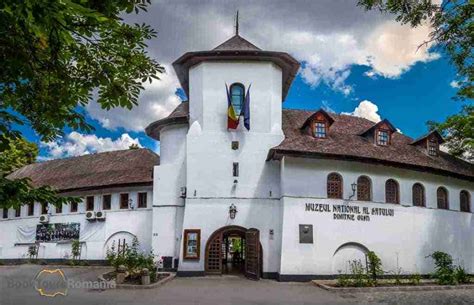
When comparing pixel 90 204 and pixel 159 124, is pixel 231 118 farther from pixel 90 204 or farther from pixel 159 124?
pixel 90 204

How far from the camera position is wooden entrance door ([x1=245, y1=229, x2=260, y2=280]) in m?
19.1

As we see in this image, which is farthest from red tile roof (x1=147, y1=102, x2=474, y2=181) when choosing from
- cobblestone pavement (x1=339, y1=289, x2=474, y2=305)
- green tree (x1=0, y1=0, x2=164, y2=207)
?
green tree (x1=0, y1=0, x2=164, y2=207)

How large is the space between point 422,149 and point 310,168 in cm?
766

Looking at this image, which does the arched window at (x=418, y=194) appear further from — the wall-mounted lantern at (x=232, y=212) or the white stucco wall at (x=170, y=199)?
the white stucco wall at (x=170, y=199)

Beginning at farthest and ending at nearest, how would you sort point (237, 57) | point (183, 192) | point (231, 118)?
1. point (183, 192)
2. point (237, 57)
3. point (231, 118)

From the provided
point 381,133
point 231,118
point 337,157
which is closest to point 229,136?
point 231,118

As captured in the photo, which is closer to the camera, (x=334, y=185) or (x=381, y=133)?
(x=334, y=185)

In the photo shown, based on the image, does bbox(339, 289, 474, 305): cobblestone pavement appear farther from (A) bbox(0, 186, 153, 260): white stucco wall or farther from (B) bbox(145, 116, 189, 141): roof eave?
(A) bbox(0, 186, 153, 260): white stucco wall

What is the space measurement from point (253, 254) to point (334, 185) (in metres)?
4.86

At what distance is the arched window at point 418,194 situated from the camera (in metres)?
22.0

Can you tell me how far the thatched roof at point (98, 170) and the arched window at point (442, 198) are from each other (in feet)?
51.3

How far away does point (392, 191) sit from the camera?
2150 cm

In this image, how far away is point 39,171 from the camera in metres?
34.7

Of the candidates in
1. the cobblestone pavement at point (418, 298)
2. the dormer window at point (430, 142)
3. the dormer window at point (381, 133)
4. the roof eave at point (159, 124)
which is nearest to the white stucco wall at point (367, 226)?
the dormer window at point (430, 142)
